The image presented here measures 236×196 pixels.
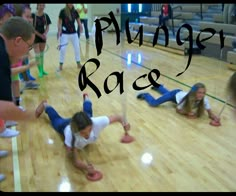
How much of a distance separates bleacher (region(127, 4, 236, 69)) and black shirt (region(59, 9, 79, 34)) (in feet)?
7.64

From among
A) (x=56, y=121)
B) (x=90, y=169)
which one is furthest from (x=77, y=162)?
(x=56, y=121)

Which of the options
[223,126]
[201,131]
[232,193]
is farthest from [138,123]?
[232,193]

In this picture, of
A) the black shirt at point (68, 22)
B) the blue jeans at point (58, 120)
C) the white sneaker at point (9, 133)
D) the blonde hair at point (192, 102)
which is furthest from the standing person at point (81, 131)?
the black shirt at point (68, 22)

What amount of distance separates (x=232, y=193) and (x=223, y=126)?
1.11m

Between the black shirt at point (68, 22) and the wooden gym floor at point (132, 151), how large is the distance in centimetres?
Answer: 104

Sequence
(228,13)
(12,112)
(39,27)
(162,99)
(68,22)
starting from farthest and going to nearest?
(228,13) < (68,22) < (39,27) < (162,99) < (12,112)

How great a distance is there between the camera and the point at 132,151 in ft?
7.55

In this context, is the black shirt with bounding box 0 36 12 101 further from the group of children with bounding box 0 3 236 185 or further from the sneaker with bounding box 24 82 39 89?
the sneaker with bounding box 24 82 39 89

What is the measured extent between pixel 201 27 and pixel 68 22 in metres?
2.90

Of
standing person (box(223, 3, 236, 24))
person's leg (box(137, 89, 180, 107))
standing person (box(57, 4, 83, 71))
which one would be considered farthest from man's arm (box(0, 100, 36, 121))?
standing person (box(223, 3, 236, 24))

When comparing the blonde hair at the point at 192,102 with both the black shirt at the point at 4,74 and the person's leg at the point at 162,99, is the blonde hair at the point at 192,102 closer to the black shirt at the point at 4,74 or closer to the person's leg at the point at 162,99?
the person's leg at the point at 162,99

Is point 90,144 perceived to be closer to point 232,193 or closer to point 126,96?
point 232,193

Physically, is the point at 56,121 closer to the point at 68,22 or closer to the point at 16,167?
the point at 16,167

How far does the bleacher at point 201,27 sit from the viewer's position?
5410 millimetres
